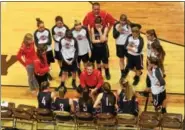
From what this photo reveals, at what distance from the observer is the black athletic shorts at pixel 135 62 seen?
36.0 feet

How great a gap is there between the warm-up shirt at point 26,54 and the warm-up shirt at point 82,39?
0.98 meters

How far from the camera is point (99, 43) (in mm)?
11234

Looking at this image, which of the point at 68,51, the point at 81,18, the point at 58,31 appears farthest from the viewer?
the point at 81,18

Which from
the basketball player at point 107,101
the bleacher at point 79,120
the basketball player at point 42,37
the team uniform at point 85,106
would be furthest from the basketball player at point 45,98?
the basketball player at point 42,37

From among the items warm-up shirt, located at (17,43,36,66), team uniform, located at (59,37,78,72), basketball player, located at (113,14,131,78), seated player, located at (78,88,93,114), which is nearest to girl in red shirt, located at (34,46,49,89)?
warm-up shirt, located at (17,43,36,66)

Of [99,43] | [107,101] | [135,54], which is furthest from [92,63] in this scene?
[107,101]

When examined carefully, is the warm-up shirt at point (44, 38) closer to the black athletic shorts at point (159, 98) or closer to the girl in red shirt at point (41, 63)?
the girl in red shirt at point (41, 63)

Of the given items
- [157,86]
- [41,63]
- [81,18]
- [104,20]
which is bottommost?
[157,86]

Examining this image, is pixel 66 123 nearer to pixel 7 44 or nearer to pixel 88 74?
pixel 88 74

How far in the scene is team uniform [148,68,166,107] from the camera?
9906 millimetres

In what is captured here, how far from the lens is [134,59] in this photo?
36.1 feet

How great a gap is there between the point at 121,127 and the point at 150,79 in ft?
3.96

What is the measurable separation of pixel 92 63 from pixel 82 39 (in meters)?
0.58

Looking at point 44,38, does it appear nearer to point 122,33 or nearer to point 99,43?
point 99,43
